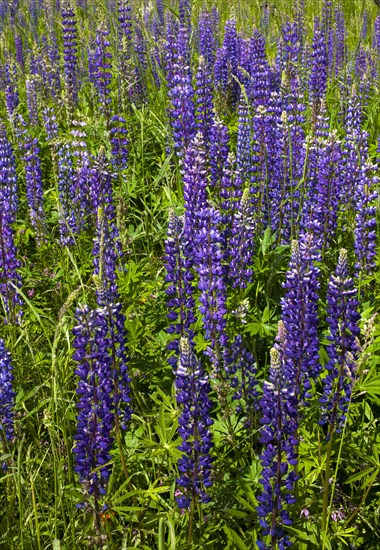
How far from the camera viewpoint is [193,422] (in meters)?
1.99

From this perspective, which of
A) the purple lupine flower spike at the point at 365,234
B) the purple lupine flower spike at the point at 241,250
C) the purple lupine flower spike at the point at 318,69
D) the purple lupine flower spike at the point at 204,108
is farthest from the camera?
the purple lupine flower spike at the point at 318,69

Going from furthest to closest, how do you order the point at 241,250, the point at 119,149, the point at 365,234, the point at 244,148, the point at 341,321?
the point at 119,149
the point at 244,148
the point at 365,234
the point at 241,250
the point at 341,321

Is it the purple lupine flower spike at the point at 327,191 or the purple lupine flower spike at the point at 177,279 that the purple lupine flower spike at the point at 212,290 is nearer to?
the purple lupine flower spike at the point at 177,279

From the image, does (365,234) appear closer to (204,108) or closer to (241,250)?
(241,250)

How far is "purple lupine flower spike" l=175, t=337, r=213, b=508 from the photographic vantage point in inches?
75.2

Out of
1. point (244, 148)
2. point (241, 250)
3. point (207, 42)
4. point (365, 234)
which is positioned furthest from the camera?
point (207, 42)

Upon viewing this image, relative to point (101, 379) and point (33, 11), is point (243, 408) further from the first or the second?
point (33, 11)

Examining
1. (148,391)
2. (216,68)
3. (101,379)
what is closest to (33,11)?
(216,68)

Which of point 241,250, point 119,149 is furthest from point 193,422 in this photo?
point 119,149

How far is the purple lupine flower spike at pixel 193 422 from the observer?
191cm

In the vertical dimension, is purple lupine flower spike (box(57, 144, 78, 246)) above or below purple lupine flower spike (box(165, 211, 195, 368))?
below

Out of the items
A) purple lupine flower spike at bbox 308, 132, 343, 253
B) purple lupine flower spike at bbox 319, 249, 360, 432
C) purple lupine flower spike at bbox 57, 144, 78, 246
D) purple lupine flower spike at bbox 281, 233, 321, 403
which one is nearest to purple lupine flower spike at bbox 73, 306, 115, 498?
purple lupine flower spike at bbox 281, 233, 321, 403

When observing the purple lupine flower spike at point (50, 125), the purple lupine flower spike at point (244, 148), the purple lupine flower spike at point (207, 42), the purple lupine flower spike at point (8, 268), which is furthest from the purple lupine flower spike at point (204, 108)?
the purple lupine flower spike at point (207, 42)

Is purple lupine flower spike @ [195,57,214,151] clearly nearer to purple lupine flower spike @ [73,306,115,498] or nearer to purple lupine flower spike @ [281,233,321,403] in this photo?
purple lupine flower spike @ [281,233,321,403]
